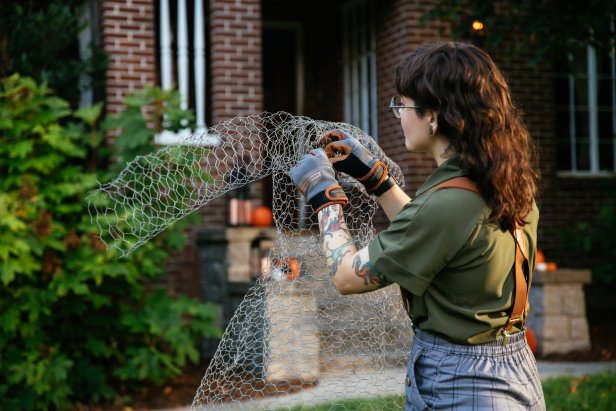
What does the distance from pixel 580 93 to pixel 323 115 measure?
3.47 meters

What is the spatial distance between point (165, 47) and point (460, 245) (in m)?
7.25

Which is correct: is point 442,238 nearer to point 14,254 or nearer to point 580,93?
point 14,254

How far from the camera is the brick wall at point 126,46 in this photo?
813cm

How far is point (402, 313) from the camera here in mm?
3244

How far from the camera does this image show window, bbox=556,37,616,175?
10570mm

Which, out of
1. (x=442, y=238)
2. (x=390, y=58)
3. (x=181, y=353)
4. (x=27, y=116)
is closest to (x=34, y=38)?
(x=27, y=116)

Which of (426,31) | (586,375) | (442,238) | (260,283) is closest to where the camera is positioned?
(442,238)

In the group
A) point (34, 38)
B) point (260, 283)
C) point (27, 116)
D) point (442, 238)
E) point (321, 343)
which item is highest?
point (34, 38)

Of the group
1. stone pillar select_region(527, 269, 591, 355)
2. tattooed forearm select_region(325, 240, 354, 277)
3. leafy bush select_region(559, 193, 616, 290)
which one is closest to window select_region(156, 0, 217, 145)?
stone pillar select_region(527, 269, 591, 355)

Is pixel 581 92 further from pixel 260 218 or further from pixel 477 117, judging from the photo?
pixel 477 117

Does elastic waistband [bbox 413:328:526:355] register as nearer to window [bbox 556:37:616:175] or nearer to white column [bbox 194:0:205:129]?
white column [bbox 194:0:205:129]

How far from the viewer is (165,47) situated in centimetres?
888

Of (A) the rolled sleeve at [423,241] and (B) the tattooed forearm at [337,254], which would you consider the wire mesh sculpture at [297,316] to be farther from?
(A) the rolled sleeve at [423,241]

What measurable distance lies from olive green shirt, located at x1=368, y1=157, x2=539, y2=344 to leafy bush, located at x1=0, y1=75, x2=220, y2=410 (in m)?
3.97
